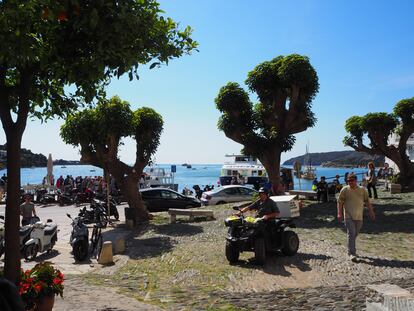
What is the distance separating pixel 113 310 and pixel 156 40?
3451mm

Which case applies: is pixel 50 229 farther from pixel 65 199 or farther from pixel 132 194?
pixel 65 199

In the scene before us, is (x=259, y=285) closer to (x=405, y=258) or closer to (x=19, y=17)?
(x=405, y=258)

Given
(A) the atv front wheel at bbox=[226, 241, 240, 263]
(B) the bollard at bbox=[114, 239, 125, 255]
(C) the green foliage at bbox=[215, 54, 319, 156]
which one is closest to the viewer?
(A) the atv front wheel at bbox=[226, 241, 240, 263]

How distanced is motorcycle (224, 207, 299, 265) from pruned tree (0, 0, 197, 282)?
440 cm

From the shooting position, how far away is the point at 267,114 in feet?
65.9

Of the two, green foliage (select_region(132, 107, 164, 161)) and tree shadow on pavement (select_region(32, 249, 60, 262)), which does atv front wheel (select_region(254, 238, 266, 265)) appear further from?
green foliage (select_region(132, 107, 164, 161))

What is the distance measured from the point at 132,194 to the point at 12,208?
43.2 ft

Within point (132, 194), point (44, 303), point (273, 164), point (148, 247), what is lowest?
point (148, 247)

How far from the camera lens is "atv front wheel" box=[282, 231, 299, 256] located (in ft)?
30.7

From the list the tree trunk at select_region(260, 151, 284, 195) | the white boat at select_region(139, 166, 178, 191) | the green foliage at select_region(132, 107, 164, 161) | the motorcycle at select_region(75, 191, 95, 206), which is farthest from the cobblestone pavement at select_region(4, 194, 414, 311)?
the white boat at select_region(139, 166, 178, 191)

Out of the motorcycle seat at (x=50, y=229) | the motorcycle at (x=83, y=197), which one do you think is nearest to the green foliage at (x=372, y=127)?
the motorcycle at (x=83, y=197)

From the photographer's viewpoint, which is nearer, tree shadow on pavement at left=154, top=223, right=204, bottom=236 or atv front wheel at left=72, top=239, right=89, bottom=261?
atv front wheel at left=72, top=239, right=89, bottom=261

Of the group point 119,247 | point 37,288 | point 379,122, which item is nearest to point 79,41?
point 37,288

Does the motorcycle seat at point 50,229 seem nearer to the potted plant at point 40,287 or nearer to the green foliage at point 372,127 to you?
the potted plant at point 40,287
